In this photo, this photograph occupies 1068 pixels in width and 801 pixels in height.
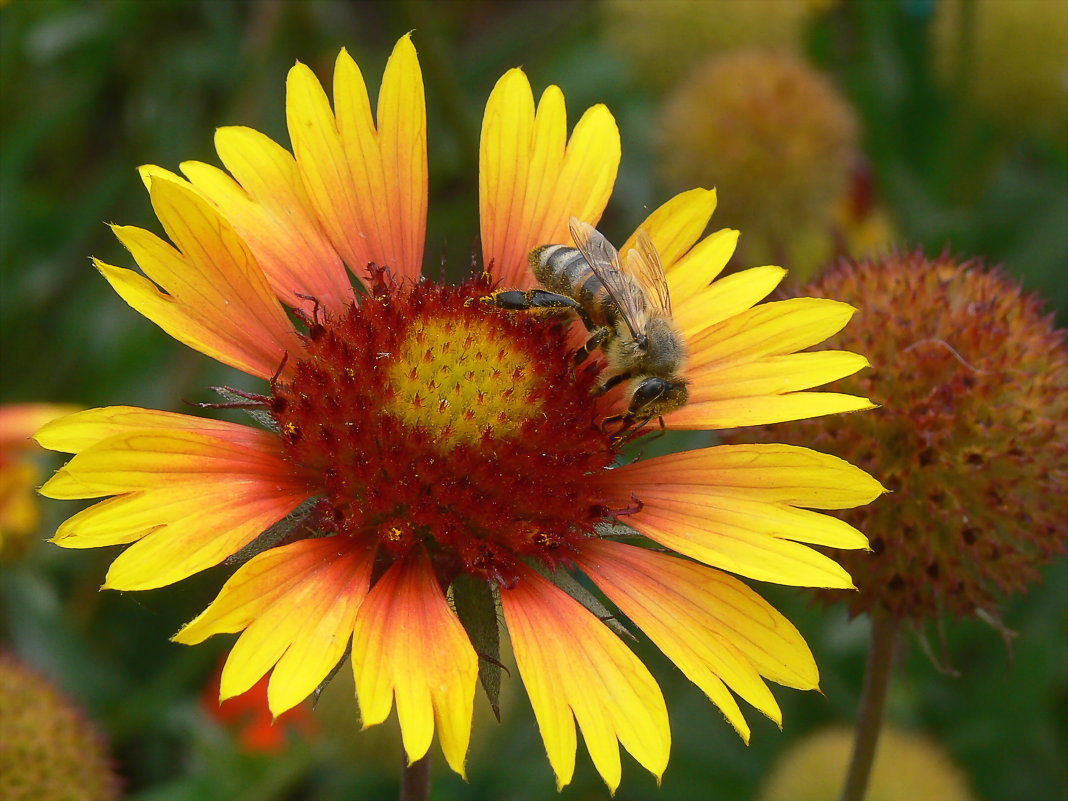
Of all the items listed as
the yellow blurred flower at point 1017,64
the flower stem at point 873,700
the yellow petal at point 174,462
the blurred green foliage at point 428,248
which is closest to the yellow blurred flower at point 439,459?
the yellow petal at point 174,462

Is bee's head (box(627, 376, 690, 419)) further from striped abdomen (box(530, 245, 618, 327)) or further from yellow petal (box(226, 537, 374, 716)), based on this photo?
yellow petal (box(226, 537, 374, 716))

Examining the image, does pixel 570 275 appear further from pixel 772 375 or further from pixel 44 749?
A: pixel 44 749

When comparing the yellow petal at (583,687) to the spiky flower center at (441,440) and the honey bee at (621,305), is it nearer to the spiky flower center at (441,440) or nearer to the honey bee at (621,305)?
the spiky flower center at (441,440)

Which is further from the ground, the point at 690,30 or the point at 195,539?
the point at 690,30

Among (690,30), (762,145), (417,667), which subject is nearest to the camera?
(417,667)

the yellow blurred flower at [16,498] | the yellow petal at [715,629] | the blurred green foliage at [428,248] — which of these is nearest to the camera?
the yellow petal at [715,629]

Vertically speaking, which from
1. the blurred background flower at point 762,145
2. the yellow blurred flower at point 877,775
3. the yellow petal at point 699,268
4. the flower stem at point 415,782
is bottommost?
the flower stem at point 415,782

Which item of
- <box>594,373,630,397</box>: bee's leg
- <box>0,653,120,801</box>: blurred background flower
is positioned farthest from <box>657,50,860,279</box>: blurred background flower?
<box>0,653,120,801</box>: blurred background flower

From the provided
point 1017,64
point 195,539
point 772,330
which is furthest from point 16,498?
point 1017,64
